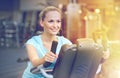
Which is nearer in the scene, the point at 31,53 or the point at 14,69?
the point at 31,53

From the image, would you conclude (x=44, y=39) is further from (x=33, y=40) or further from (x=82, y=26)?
(x=82, y=26)

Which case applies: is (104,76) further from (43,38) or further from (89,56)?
(89,56)

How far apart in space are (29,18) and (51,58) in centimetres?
1044

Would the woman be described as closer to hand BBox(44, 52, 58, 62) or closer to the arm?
the arm

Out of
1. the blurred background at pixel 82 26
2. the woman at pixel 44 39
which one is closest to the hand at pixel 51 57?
the woman at pixel 44 39

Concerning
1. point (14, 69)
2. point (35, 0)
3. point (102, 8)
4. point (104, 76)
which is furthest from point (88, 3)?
point (104, 76)

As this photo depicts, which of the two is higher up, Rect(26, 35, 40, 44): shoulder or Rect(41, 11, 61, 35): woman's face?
Rect(41, 11, 61, 35): woman's face

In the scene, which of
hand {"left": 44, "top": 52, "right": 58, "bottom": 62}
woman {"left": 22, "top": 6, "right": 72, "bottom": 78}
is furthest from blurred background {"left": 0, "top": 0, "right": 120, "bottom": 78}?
hand {"left": 44, "top": 52, "right": 58, "bottom": 62}

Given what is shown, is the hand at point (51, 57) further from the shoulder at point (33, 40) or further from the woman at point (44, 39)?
the shoulder at point (33, 40)

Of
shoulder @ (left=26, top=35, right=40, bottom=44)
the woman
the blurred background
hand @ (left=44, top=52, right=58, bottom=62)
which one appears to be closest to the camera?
hand @ (left=44, top=52, right=58, bottom=62)

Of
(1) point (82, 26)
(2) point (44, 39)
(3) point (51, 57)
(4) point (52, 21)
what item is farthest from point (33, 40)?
(1) point (82, 26)

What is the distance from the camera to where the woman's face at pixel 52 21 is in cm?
197

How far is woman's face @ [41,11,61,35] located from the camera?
1966mm

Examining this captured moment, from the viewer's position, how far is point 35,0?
38.0 feet
